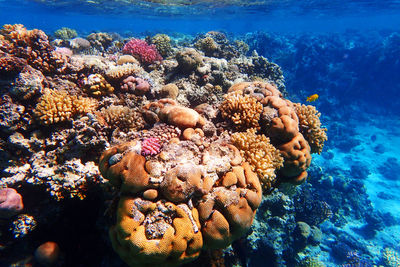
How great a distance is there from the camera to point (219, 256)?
163 inches

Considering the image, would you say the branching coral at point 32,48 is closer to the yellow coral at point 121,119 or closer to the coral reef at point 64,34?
the yellow coral at point 121,119

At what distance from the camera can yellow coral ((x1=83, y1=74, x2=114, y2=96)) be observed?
548cm

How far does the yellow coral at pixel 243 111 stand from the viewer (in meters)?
4.84

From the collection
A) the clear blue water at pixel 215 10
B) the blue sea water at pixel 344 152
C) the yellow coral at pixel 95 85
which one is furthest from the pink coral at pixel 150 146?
the clear blue water at pixel 215 10

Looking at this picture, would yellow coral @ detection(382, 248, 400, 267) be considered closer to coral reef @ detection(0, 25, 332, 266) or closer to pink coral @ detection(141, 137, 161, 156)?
coral reef @ detection(0, 25, 332, 266)

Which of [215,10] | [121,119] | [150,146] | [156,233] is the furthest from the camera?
[215,10]

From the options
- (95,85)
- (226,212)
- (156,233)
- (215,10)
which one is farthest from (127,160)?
(215,10)

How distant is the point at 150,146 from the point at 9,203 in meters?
2.78

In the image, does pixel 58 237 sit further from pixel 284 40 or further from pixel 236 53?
pixel 284 40

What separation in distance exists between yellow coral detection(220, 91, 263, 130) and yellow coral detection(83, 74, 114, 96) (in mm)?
3564

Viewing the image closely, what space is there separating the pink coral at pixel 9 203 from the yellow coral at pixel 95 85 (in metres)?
2.95

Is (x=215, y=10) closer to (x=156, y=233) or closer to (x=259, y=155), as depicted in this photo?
(x=259, y=155)

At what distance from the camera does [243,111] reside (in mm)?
4887

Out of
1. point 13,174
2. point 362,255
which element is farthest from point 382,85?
point 13,174
